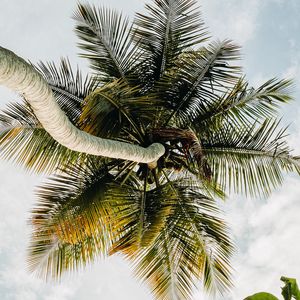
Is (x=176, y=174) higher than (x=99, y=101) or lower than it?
lower

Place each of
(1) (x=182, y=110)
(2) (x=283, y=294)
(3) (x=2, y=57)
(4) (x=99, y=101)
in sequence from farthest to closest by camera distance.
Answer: (1) (x=182, y=110)
(4) (x=99, y=101)
(2) (x=283, y=294)
(3) (x=2, y=57)

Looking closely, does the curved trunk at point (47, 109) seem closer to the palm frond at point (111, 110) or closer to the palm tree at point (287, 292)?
the palm frond at point (111, 110)

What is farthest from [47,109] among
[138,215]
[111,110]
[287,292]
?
[138,215]

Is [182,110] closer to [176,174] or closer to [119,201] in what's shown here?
[176,174]

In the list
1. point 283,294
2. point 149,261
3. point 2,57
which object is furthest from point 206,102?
point 2,57

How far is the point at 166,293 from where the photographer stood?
9008 millimetres

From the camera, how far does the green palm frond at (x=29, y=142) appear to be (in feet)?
26.6

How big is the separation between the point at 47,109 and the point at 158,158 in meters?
3.95

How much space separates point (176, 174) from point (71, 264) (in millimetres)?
2653

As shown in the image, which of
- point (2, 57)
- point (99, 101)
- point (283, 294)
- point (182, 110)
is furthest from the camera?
point (182, 110)

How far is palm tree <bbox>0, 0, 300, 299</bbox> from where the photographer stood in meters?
8.58

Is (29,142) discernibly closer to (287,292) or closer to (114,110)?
(114,110)

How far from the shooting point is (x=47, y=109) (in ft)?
15.8

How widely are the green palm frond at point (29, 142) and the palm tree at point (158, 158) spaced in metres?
0.02
